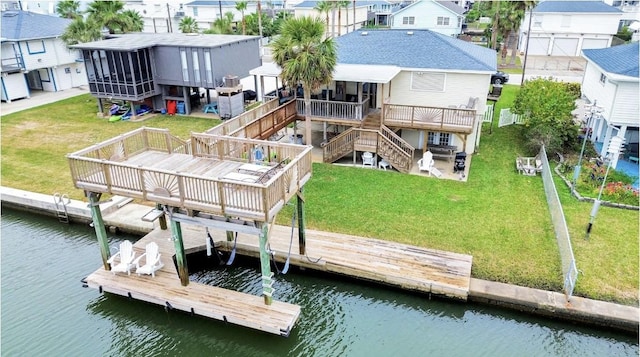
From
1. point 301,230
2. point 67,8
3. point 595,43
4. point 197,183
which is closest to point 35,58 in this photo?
point 67,8

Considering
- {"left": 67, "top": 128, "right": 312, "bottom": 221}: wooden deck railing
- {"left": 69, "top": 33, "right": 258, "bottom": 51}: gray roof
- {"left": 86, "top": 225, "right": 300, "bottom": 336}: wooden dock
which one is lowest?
{"left": 86, "top": 225, "right": 300, "bottom": 336}: wooden dock

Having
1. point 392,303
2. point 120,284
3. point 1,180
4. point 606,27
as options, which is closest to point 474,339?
point 392,303

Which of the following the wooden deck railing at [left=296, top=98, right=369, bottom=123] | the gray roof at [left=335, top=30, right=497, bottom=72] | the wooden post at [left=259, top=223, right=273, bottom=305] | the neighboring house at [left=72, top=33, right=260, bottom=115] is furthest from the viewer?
the neighboring house at [left=72, top=33, right=260, bottom=115]

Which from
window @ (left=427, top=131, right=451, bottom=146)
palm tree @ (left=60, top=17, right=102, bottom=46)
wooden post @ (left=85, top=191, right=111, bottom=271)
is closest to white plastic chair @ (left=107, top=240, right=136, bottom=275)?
wooden post @ (left=85, top=191, right=111, bottom=271)

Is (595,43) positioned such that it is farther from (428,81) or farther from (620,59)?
(428,81)

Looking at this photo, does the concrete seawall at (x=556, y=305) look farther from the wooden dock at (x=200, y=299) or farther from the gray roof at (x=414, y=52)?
the gray roof at (x=414, y=52)

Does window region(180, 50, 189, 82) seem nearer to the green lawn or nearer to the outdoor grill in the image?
the green lawn

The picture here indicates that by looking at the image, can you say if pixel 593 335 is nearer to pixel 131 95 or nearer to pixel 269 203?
pixel 269 203
